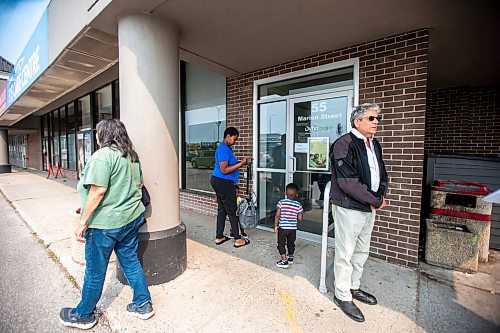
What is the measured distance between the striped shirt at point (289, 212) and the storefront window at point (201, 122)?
2.72m

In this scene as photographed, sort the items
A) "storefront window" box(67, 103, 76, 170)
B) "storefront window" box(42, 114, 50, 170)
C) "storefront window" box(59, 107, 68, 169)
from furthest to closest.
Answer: "storefront window" box(42, 114, 50, 170) → "storefront window" box(59, 107, 68, 169) → "storefront window" box(67, 103, 76, 170)

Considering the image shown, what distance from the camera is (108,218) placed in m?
2.06

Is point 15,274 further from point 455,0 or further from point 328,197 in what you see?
point 455,0

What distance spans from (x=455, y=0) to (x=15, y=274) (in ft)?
18.3

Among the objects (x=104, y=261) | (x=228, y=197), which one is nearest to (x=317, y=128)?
(x=228, y=197)

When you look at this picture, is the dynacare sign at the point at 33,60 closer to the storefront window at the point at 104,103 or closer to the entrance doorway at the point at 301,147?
the storefront window at the point at 104,103

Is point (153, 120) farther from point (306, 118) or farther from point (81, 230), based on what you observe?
point (306, 118)

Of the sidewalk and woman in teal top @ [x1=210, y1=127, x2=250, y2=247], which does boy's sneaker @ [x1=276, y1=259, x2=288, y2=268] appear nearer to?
the sidewalk

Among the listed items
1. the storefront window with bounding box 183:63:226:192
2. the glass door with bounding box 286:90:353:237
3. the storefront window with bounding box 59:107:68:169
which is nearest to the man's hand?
the glass door with bounding box 286:90:353:237

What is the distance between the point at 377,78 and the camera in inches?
132

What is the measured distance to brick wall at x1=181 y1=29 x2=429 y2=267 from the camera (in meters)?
3.10

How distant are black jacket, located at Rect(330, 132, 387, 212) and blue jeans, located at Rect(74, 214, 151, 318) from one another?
179cm

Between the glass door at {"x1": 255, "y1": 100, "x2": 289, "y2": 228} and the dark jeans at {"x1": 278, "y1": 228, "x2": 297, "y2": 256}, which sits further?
the glass door at {"x1": 255, "y1": 100, "x2": 289, "y2": 228}

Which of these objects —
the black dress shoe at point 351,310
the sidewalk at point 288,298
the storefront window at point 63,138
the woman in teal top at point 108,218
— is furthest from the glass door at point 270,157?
the storefront window at point 63,138
